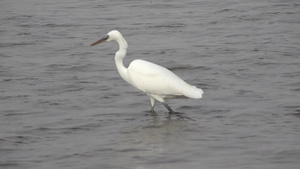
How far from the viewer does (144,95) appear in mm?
11031

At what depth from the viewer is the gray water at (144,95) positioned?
8055mm

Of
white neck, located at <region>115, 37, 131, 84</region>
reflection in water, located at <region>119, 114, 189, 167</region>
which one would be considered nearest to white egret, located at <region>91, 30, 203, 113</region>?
white neck, located at <region>115, 37, 131, 84</region>

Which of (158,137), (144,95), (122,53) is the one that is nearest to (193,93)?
(158,137)

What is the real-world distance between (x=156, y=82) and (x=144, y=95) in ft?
4.26

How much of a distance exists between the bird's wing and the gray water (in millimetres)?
347

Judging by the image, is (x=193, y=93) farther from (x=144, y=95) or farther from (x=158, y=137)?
(x=144, y=95)

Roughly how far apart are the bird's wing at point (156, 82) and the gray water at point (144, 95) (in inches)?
13.7

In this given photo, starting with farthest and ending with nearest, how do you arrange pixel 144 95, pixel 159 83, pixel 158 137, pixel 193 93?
pixel 144 95 < pixel 159 83 < pixel 193 93 < pixel 158 137

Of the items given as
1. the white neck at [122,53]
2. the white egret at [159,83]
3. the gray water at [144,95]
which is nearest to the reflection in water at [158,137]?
the gray water at [144,95]

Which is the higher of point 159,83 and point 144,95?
point 159,83

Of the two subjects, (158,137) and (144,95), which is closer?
(158,137)

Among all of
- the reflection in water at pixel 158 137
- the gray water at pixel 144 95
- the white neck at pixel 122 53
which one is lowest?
the reflection in water at pixel 158 137

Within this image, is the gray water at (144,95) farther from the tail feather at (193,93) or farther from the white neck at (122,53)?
the white neck at (122,53)

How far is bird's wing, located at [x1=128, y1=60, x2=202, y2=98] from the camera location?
31.8 feet
